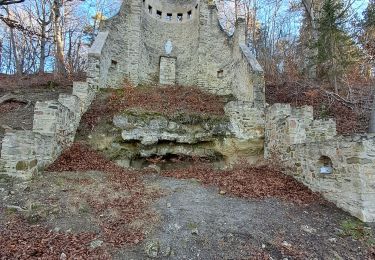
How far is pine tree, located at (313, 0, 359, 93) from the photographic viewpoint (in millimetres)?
12617

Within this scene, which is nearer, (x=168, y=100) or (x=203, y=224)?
(x=203, y=224)

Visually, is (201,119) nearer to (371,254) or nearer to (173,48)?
(371,254)

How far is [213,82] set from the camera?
1485 centimetres

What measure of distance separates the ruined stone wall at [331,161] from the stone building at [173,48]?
14.6 ft

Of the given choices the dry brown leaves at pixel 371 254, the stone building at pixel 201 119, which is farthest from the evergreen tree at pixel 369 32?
the dry brown leaves at pixel 371 254

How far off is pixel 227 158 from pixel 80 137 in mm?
5322

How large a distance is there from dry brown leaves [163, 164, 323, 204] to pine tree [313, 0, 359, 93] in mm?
7733

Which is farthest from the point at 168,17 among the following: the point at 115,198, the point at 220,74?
the point at 115,198

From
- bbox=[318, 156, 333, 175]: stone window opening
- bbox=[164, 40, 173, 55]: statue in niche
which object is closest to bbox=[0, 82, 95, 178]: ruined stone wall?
bbox=[164, 40, 173, 55]: statue in niche

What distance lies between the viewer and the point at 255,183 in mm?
7023

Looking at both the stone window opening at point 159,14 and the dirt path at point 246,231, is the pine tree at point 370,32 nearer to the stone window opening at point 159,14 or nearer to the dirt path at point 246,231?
the dirt path at point 246,231

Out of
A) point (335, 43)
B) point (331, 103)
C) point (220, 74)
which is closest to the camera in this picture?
point (331, 103)

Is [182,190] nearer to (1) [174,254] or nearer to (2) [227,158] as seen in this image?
(1) [174,254]

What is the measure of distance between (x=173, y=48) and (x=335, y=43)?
872cm
